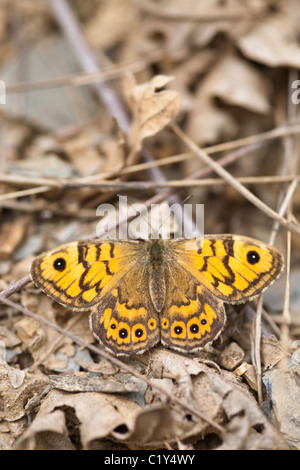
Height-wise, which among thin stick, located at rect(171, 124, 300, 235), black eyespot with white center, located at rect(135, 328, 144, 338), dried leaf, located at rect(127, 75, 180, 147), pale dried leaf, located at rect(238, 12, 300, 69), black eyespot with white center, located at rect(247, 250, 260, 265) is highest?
pale dried leaf, located at rect(238, 12, 300, 69)

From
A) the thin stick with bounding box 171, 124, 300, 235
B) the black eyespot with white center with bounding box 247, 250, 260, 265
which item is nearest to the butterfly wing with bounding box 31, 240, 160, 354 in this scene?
the black eyespot with white center with bounding box 247, 250, 260, 265

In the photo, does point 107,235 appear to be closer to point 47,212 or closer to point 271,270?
point 47,212

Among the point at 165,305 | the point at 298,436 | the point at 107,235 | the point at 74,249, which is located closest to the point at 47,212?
the point at 107,235

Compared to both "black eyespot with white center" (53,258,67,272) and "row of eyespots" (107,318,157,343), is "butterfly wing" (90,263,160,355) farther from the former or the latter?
"black eyespot with white center" (53,258,67,272)

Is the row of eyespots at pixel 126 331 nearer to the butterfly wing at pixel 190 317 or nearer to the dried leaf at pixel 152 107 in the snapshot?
the butterfly wing at pixel 190 317

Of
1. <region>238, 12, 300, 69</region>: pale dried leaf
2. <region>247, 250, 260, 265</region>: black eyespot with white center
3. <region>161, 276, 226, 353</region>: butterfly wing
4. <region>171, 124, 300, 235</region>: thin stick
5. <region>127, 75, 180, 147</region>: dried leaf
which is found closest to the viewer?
<region>161, 276, 226, 353</region>: butterfly wing

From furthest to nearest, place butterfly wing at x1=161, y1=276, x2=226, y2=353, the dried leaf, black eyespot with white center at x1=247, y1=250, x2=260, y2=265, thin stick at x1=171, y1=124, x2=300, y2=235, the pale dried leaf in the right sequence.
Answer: the pale dried leaf < the dried leaf < thin stick at x1=171, y1=124, x2=300, y2=235 < black eyespot with white center at x1=247, y1=250, x2=260, y2=265 < butterfly wing at x1=161, y1=276, x2=226, y2=353

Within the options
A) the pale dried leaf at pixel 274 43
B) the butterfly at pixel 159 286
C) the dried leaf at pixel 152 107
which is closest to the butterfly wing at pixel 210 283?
the butterfly at pixel 159 286
